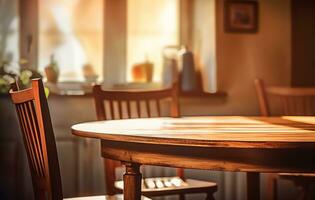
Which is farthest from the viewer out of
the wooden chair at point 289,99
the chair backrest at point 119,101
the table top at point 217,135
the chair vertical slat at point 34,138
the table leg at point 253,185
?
the wooden chair at point 289,99

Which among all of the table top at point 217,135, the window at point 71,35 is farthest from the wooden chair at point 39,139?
the window at point 71,35

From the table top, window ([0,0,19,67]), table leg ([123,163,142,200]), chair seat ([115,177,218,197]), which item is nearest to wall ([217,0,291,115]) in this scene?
chair seat ([115,177,218,197])

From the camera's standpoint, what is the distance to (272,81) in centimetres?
322

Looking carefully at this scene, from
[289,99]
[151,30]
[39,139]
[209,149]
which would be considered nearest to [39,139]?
[39,139]

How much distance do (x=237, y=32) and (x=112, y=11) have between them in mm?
746

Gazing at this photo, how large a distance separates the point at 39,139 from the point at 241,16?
1.96 metres

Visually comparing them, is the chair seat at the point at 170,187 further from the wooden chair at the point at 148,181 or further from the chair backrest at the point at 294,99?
the chair backrest at the point at 294,99

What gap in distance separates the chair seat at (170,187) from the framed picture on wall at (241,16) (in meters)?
1.17

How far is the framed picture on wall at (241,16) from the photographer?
312 cm

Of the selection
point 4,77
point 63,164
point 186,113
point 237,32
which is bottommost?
point 63,164

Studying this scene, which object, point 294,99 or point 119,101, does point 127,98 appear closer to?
point 119,101

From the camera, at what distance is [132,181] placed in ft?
5.07

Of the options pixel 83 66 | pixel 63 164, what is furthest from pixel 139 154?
pixel 83 66

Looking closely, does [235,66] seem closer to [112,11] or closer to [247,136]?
[112,11]
